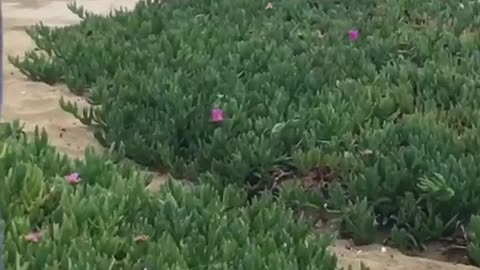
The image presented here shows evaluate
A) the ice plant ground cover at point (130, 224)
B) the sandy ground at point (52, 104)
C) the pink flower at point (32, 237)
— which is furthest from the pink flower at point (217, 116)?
the pink flower at point (32, 237)

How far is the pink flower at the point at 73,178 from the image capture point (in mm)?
3883

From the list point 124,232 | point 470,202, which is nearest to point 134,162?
point 124,232

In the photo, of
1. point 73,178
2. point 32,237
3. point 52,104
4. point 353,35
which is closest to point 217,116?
point 73,178

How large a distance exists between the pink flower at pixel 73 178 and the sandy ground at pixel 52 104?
73 cm

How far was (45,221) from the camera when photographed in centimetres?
355

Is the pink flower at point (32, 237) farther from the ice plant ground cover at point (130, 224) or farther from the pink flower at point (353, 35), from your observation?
the pink flower at point (353, 35)

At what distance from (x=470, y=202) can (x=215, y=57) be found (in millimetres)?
2261

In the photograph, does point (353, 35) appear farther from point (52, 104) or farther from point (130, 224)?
point (130, 224)

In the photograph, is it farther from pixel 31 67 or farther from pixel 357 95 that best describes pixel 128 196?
pixel 31 67

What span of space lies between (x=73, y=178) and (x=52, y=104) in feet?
5.22

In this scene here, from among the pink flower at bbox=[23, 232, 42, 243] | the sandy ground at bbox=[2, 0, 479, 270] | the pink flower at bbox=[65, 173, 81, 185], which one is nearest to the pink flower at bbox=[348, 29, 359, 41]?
the sandy ground at bbox=[2, 0, 479, 270]

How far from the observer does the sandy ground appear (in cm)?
363

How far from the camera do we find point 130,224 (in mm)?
3535

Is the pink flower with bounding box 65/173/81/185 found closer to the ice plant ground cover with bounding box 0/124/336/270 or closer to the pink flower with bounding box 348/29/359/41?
the ice plant ground cover with bounding box 0/124/336/270
